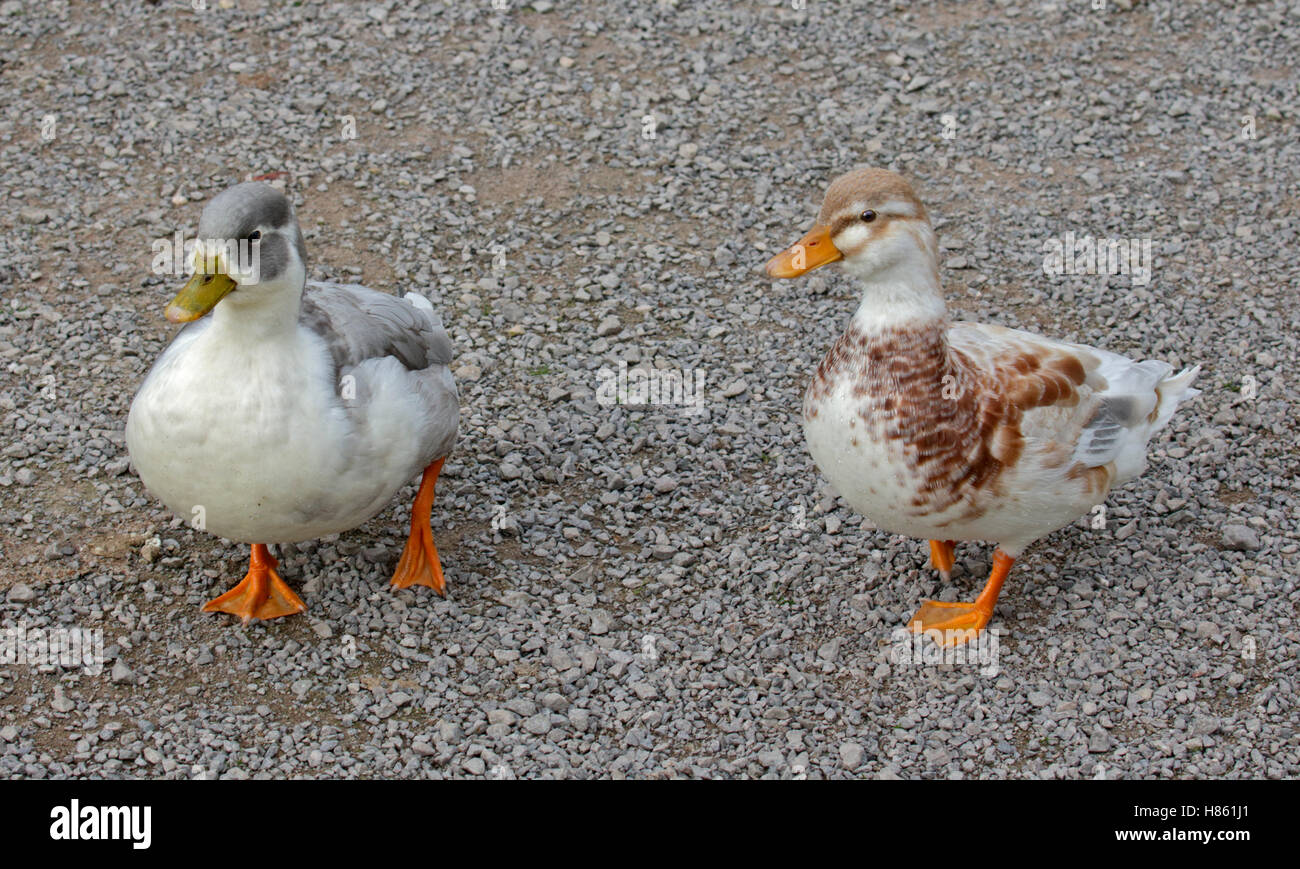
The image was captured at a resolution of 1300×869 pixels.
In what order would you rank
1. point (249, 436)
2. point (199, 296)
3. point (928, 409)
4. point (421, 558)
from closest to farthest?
1. point (199, 296)
2. point (249, 436)
3. point (928, 409)
4. point (421, 558)

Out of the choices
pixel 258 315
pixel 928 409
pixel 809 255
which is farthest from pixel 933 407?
pixel 258 315

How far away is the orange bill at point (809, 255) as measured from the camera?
472 cm

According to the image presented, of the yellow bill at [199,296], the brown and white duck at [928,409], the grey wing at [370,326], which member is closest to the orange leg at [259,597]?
the grey wing at [370,326]

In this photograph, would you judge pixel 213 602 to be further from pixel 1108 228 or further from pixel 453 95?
pixel 1108 228

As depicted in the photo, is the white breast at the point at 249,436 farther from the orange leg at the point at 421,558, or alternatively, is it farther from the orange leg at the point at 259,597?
the orange leg at the point at 421,558

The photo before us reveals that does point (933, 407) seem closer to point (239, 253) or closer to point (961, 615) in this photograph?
point (961, 615)

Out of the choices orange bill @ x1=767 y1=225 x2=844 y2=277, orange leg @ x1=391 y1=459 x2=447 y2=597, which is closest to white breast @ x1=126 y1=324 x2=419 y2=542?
orange leg @ x1=391 y1=459 x2=447 y2=597

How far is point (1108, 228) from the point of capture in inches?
299

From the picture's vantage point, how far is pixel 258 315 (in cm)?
457

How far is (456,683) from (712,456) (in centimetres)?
178

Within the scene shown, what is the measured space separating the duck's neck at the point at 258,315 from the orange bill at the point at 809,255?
175 cm

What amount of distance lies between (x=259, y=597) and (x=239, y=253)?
1.49 m

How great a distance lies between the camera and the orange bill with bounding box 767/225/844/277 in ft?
15.5

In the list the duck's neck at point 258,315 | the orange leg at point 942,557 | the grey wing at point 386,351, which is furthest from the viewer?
the orange leg at point 942,557
